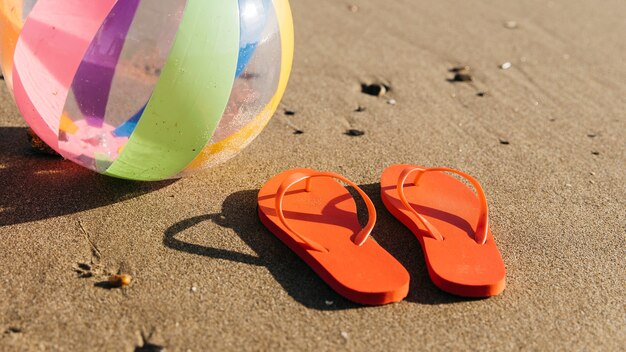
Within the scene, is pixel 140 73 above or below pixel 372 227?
above

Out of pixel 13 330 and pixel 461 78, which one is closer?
pixel 13 330

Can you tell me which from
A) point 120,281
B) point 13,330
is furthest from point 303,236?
point 13,330

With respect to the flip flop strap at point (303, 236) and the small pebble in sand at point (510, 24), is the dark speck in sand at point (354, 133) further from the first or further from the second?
the small pebble in sand at point (510, 24)

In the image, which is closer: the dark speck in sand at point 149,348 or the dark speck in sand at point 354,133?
the dark speck in sand at point 149,348

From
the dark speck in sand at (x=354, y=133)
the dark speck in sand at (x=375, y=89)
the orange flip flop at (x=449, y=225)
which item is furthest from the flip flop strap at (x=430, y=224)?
the dark speck in sand at (x=375, y=89)

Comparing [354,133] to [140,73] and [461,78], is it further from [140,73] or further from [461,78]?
[140,73]

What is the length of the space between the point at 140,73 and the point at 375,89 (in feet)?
5.93

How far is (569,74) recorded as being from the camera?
4.36 meters

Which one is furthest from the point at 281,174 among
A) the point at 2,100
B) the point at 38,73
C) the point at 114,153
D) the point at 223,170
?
the point at 2,100

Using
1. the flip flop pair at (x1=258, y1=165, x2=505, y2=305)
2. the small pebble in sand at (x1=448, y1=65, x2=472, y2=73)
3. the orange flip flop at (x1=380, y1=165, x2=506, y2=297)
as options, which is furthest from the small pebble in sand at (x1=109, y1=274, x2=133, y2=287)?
the small pebble in sand at (x1=448, y1=65, x2=472, y2=73)

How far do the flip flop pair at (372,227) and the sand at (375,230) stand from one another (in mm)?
56

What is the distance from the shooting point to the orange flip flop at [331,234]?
2.48 meters

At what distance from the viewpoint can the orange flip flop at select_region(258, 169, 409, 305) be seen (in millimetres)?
2480

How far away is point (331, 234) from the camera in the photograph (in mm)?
2742
